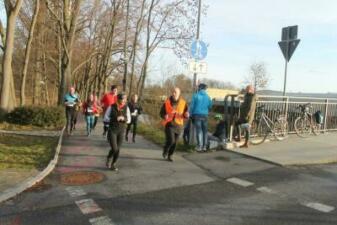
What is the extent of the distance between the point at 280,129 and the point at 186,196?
318 inches

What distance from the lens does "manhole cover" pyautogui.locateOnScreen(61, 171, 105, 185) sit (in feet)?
31.3

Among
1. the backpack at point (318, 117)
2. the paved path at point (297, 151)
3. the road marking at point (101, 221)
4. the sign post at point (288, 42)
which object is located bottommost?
the road marking at point (101, 221)

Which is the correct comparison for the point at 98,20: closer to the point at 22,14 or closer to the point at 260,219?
the point at 22,14

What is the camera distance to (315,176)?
10.2m

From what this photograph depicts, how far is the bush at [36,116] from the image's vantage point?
69.1 ft

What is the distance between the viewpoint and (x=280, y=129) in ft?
51.8

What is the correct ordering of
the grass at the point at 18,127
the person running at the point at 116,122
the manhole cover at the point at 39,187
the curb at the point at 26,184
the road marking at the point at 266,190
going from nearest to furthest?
the curb at the point at 26,184 < the road marking at the point at 266,190 < the manhole cover at the point at 39,187 < the person running at the point at 116,122 < the grass at the point at 18,127

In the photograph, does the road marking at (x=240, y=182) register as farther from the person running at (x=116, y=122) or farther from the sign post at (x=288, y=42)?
the sign post at (x=288, y=42)

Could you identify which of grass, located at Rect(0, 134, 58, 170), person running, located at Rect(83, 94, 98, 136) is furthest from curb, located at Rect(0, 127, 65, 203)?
person running, located at Rect(83, 94, 98, 136)

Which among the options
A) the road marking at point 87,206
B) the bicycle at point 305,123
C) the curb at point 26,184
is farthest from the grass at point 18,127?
the road marking at point 87,206

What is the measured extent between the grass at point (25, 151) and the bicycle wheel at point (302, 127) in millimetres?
7857

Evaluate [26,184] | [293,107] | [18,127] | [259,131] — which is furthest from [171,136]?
[18,127]

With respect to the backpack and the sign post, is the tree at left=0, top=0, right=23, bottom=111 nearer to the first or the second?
the sign post

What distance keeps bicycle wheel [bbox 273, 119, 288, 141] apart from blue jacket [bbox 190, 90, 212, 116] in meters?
2.92
